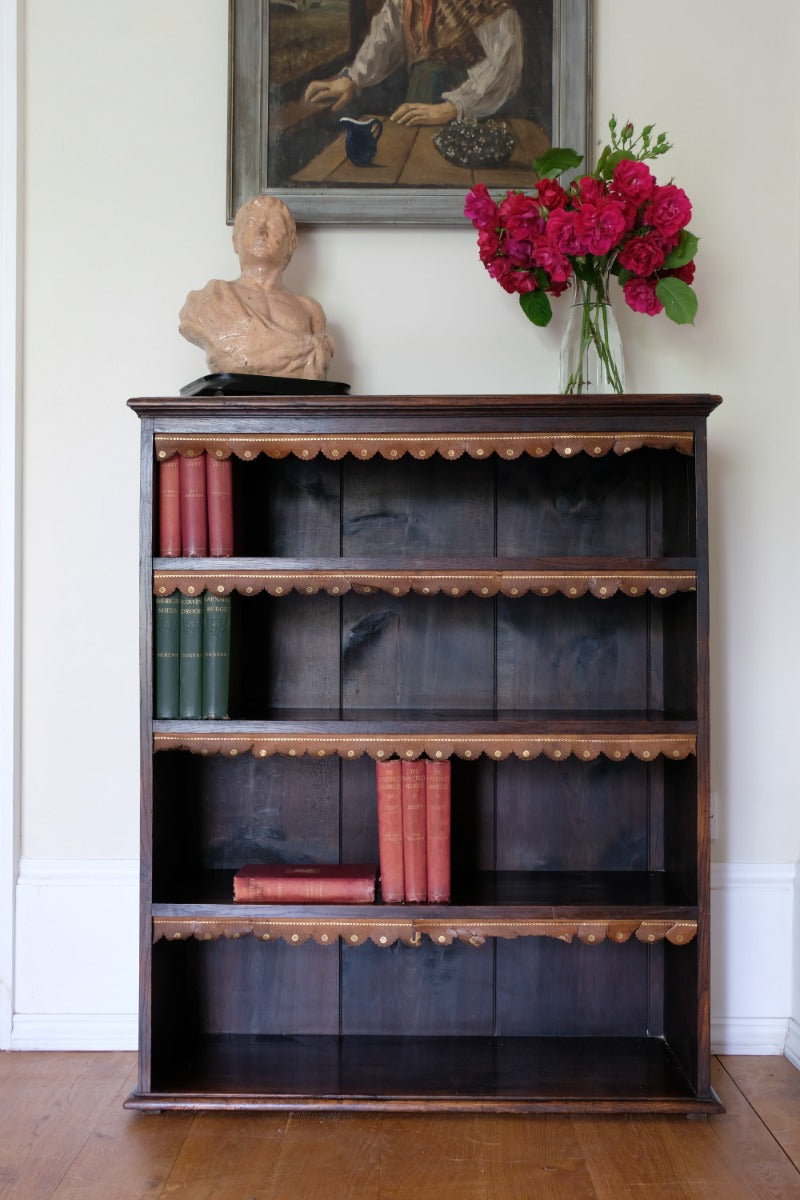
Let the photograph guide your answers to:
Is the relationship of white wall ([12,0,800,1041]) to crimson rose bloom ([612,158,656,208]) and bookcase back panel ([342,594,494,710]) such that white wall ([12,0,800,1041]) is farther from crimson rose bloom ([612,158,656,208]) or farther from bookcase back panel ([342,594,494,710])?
bookcase back panel ([342,594,494,710])

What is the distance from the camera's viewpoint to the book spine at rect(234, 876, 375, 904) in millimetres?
1998

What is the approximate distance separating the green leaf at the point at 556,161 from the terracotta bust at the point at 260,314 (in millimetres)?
510

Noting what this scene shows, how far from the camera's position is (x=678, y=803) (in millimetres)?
2141

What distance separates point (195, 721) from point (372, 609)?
1.58ft

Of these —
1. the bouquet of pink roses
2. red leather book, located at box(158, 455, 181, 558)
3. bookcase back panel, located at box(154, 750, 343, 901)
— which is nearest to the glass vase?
the bouquet of pink roses

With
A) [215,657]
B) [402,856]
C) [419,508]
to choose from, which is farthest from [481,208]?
[402,856]

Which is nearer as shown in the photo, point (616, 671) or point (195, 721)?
point (195, 721)

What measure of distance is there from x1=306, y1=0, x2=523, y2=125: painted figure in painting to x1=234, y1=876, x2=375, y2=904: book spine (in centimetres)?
159

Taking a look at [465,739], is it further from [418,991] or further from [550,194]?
[550,194]

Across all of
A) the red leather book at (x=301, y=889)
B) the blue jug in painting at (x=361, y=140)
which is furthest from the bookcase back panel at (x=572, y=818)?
the blue jug in painting at (x=361, y=140)

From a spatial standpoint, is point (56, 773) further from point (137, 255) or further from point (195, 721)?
point (137, 255)

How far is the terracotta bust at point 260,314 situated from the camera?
2.10 m

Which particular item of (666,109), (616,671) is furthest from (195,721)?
(666,109)

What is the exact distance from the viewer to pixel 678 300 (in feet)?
6.90
